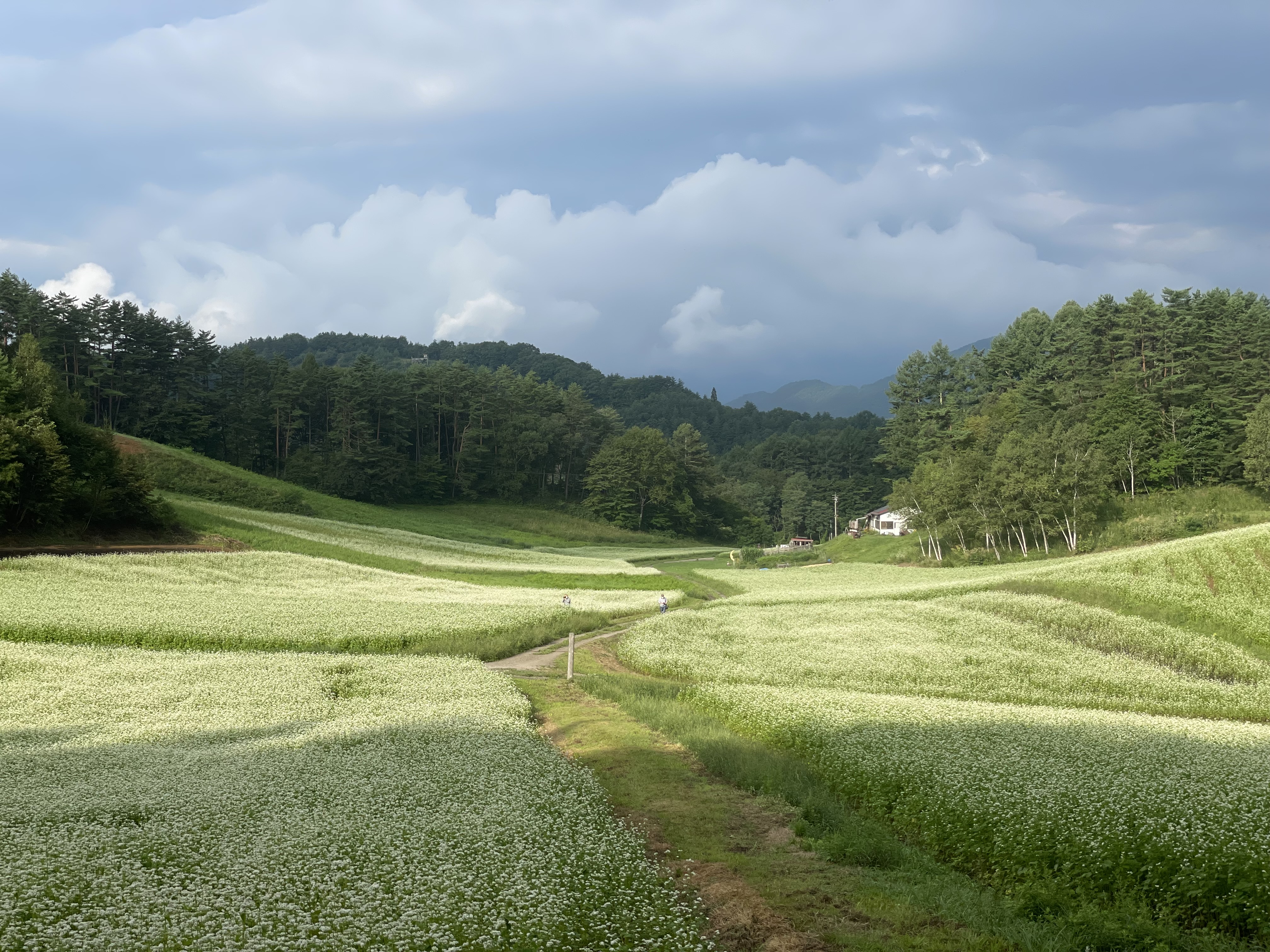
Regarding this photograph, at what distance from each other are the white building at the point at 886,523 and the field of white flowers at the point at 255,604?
70.5 meters

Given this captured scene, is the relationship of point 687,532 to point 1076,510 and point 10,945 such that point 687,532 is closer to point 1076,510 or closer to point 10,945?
point 1076,510

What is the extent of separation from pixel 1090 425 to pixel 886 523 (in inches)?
1627

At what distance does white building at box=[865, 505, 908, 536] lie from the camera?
11212cm

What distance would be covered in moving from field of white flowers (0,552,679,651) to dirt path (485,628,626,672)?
78.6 inches

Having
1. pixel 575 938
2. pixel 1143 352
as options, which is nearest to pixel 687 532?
pixel 1143 352

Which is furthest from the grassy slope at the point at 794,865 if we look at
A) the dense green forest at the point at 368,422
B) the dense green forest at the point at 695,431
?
the dense green forest at the point at 368,422

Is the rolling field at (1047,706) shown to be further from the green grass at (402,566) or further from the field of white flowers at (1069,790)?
the green grass at (402,566)

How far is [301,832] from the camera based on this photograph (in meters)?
11.0

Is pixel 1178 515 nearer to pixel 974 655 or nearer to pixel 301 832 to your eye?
pixel 974 655

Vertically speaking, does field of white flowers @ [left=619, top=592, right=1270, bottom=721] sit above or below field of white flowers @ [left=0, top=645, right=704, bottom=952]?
below

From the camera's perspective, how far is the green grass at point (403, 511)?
72062mm

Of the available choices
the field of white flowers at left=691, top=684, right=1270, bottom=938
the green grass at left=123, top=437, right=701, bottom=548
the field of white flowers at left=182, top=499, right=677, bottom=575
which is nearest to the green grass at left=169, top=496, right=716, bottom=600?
the field of white flowers at left=182, top=499, right=677, bottom=575

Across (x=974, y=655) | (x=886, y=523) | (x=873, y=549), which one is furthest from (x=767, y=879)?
(x=886, y=523)

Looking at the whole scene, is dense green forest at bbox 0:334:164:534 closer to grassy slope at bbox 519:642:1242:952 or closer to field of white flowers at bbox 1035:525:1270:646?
grassy slope at bbox 519:642:1242:952
